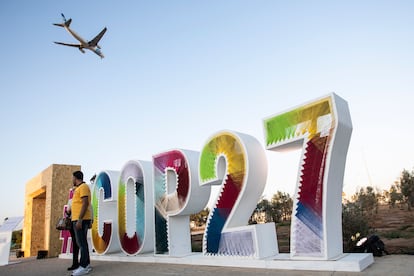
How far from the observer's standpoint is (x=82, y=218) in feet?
20.5

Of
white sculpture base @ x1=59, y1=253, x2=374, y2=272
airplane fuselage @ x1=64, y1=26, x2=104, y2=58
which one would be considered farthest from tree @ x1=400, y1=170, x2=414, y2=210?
airplane fuselage @ x1=64, y1=26, x2=104, y2=58

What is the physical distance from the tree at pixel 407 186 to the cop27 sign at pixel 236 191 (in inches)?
750

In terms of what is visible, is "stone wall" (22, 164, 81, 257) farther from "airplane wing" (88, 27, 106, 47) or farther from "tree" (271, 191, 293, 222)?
"tree" (271, 191, 293, 222)

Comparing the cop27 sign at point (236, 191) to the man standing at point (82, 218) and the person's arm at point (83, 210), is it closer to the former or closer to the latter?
the man standing at point (82, 218)

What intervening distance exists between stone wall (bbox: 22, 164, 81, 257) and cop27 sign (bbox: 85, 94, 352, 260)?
4953mm

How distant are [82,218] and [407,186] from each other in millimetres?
22012

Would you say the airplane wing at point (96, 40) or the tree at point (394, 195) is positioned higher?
the airplane wing at point (96, 40)

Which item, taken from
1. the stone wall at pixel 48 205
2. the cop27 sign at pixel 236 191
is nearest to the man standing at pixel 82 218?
the cop27 sign at pixel 236 191

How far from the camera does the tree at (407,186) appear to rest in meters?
21.3

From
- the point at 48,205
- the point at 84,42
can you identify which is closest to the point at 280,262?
the point at 48,205

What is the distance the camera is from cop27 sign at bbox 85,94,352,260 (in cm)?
536

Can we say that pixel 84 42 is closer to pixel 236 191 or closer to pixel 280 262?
pixel 236 191

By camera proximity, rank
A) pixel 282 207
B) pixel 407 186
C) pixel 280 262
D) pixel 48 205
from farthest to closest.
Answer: pixel 282 207 < pixel 407 186 < pixel 48 205 < pixel 280 262

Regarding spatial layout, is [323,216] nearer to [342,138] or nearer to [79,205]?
[342,138]
